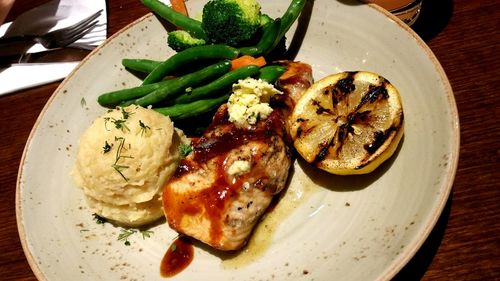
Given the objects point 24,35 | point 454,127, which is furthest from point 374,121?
point 24,35

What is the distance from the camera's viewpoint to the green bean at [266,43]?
138 inches

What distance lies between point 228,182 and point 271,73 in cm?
93

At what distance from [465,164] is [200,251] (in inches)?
67.3

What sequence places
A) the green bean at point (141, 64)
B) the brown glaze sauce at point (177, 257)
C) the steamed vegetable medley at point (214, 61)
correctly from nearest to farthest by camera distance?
the brown glaze sauce at point (177, 257) < the steamed vegetable medley at point (214, 61) < the green bean at point (141, 64)

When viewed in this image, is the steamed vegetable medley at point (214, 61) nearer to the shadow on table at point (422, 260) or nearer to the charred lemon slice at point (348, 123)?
the charred lemon slice at point (348, 123)

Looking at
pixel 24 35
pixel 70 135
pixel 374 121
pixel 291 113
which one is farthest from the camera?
pixel 24 35

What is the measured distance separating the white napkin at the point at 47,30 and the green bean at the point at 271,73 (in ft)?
5.86

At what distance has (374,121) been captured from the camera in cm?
290

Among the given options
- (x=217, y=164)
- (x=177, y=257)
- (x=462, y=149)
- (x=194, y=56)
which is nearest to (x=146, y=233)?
(x=177, y=257)

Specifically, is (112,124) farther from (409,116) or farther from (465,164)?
(465,164)

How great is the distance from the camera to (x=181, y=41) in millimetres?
3697

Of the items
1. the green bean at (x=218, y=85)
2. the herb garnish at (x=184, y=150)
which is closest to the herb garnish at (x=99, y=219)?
the herb garnish at (x=184, y=150)

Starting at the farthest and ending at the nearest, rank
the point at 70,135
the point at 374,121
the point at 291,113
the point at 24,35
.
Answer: the point at 24,35, the point at 70,135, the point at 291,113, the point at 374,121

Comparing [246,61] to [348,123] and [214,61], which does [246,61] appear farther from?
[348,123]
